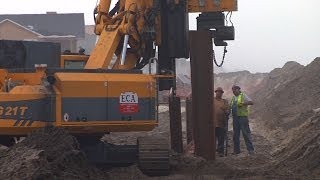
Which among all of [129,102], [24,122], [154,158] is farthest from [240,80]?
[24,122]

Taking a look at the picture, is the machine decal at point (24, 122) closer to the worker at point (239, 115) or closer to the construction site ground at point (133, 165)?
the construction site ground at point (133, 165)

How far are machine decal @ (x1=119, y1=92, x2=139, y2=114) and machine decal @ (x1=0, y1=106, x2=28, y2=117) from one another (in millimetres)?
1272

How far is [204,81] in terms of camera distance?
1083cm

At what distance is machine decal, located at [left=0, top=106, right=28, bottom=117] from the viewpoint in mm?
8484

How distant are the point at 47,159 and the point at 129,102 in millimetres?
1472

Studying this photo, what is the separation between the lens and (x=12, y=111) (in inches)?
335

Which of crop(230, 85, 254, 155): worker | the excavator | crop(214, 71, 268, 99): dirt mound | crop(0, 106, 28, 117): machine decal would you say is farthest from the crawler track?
crop(214, 71, 268, 99): dirt mound

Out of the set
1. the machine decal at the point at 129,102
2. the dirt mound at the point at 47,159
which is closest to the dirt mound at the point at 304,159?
the machine decal at the point at 129,102

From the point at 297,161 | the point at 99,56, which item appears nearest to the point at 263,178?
the point at 297,161

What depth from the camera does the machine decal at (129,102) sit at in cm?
864

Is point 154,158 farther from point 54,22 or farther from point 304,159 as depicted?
point 54,22

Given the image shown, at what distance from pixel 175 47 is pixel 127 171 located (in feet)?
7.39

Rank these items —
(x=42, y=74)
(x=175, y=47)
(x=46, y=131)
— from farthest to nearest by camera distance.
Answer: (x=175, y=47), (x=42, y=74), (x=46, y=131)

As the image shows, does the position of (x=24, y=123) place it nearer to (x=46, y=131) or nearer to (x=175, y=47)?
(x=46, y=131)
